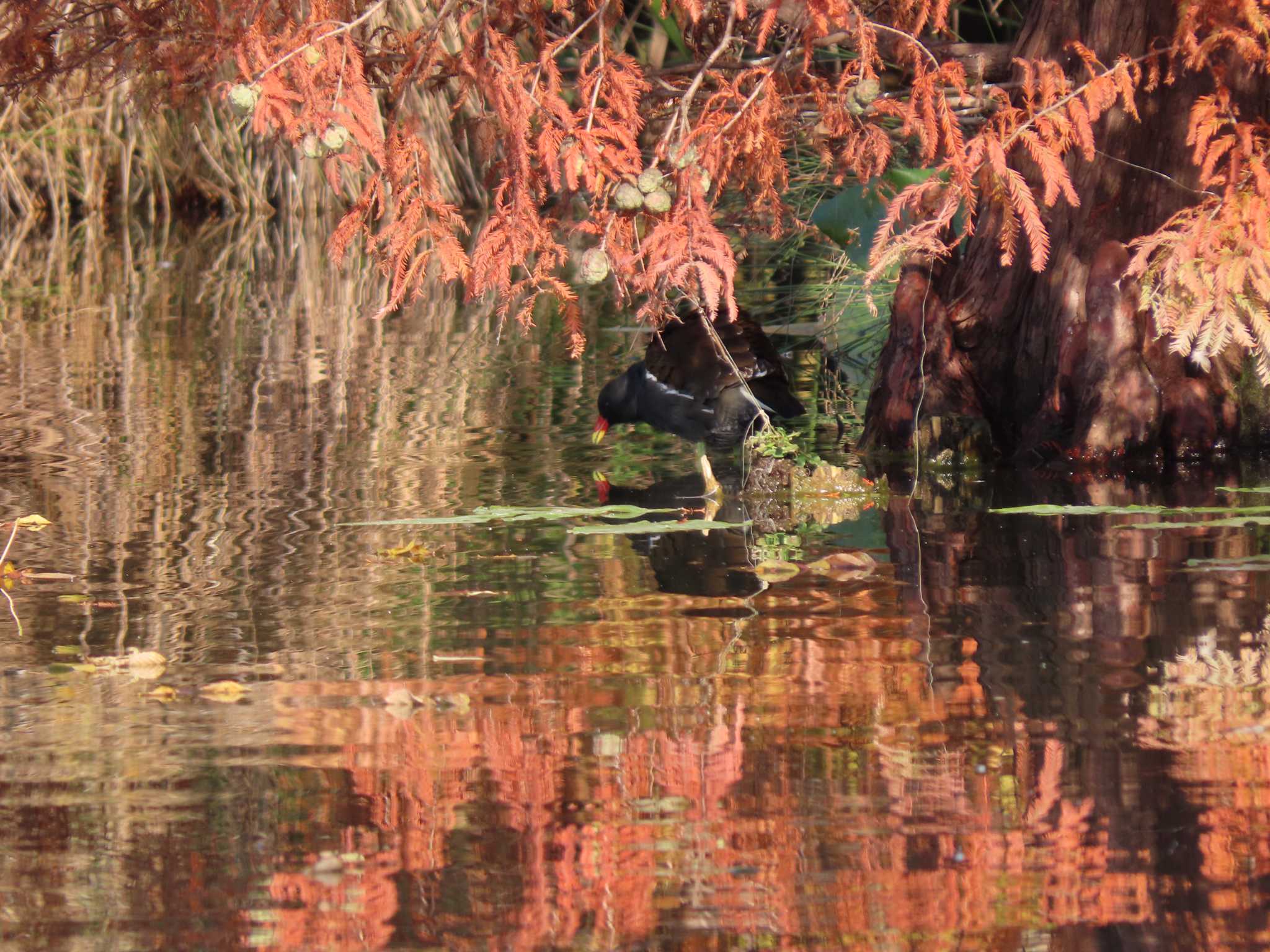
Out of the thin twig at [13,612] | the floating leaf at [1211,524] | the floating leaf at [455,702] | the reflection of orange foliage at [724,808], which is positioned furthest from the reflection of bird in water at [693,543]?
the thin twig at [13,612]

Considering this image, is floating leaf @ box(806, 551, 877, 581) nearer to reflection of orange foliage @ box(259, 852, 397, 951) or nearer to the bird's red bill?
reflection of orange foliage @ box(259, 852, 397, 951)

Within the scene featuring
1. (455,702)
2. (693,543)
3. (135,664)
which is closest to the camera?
(455,702)

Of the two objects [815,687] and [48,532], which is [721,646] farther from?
[48,532]

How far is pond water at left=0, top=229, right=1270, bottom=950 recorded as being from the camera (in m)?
2.50

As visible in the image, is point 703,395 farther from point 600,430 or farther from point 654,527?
point 654,527

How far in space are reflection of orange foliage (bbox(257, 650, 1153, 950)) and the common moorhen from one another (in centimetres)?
306

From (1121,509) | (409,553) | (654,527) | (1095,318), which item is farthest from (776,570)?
(1095,318)

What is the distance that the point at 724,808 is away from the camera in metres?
2.83

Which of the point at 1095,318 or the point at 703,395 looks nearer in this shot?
the point at 1095,318

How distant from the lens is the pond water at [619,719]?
250cm

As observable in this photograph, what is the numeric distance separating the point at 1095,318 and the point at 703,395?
1661 millimetres

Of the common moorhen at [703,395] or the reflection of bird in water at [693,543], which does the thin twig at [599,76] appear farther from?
the common moorhen at [703,395]

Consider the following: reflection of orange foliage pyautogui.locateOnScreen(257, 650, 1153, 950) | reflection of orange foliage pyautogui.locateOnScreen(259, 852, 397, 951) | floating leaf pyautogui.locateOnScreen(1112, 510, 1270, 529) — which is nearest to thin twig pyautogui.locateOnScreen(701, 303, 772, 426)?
floating leaf pyautogui.locateOnScreen(1112, 510, 1270, 529)

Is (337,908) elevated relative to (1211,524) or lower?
lower
